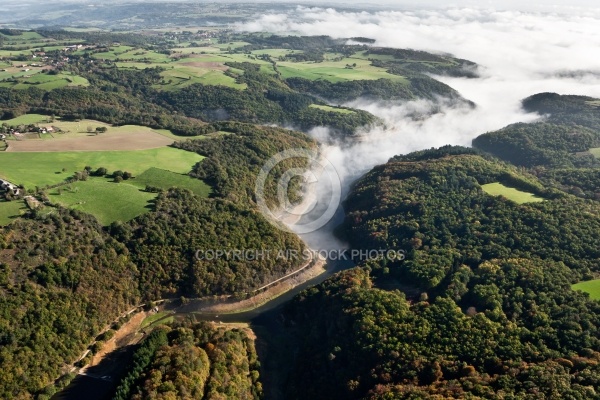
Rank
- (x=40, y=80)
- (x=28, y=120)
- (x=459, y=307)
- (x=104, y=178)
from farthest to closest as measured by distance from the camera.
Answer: (x=40, y=80)
(x=28, y=120)
(x=104, y=178)
(x=459, y=307)

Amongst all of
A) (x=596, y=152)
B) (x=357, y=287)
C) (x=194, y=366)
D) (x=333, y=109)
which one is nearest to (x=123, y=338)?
(x=194, y=366)

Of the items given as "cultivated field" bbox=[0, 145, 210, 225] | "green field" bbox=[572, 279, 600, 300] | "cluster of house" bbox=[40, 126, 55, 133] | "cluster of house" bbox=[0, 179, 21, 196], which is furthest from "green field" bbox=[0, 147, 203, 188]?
"green field" bbox=[572, 279, 600, 300]

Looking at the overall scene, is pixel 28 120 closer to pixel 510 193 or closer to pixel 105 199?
pixel 105 199

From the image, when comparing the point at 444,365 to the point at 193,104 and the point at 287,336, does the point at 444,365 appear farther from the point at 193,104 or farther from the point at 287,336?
the point at 193,104

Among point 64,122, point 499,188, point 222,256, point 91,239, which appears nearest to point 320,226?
point 222,256

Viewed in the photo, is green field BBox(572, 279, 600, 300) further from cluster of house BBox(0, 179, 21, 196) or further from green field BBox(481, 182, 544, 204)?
cluster of house BBox(0, 179, 21, 196)

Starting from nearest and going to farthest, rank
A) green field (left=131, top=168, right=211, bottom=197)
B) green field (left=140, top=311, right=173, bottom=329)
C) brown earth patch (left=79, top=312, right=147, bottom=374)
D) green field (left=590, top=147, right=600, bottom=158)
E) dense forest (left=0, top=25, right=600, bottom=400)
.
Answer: dense forest (left=0, top=25, right=600, bottom=400), brown earth patch (left=79, top=312, right=147, bottom=374), green field (left=140, top=311, right=173, bottom=329), green field (left=131, top=168, right=211, bottom=197), green field (left=590, top=147, right=600, bottom=158)
